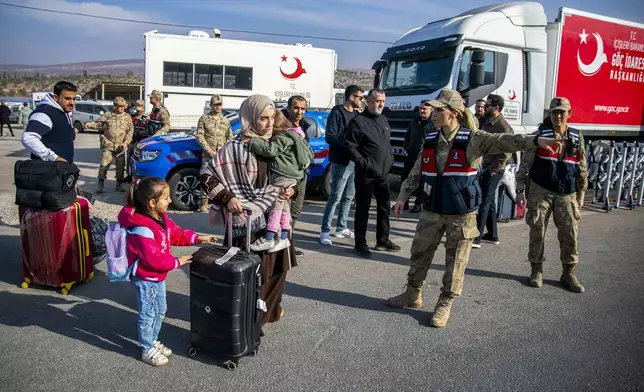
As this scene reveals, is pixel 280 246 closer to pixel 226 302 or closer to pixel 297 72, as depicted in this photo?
pixel 226 302

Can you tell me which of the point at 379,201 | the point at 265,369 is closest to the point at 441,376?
the point at 265,369

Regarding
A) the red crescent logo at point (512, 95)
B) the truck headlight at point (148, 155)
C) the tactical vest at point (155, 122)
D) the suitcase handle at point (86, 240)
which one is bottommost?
the suitcase handle at point (86, 240)

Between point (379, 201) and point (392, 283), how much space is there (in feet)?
4.22

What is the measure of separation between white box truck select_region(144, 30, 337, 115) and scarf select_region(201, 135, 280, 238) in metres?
14.3

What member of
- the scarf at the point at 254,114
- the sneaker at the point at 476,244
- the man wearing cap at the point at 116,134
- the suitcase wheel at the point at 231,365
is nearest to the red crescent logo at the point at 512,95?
the sneaker at the point at 476,244

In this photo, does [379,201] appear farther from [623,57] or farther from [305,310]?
[623,57]

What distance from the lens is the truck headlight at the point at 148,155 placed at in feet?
26.5

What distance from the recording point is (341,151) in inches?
249

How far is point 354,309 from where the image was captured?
450 centimetres

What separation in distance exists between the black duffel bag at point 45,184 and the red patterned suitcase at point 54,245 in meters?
0.10

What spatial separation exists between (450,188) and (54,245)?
347 centimetres

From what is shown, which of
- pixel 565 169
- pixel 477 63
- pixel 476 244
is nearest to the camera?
pixel 565 169

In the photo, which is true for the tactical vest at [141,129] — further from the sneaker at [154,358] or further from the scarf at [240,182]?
the sneaker at [154,358]

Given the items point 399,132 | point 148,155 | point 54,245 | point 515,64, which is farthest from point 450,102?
point 515,64
